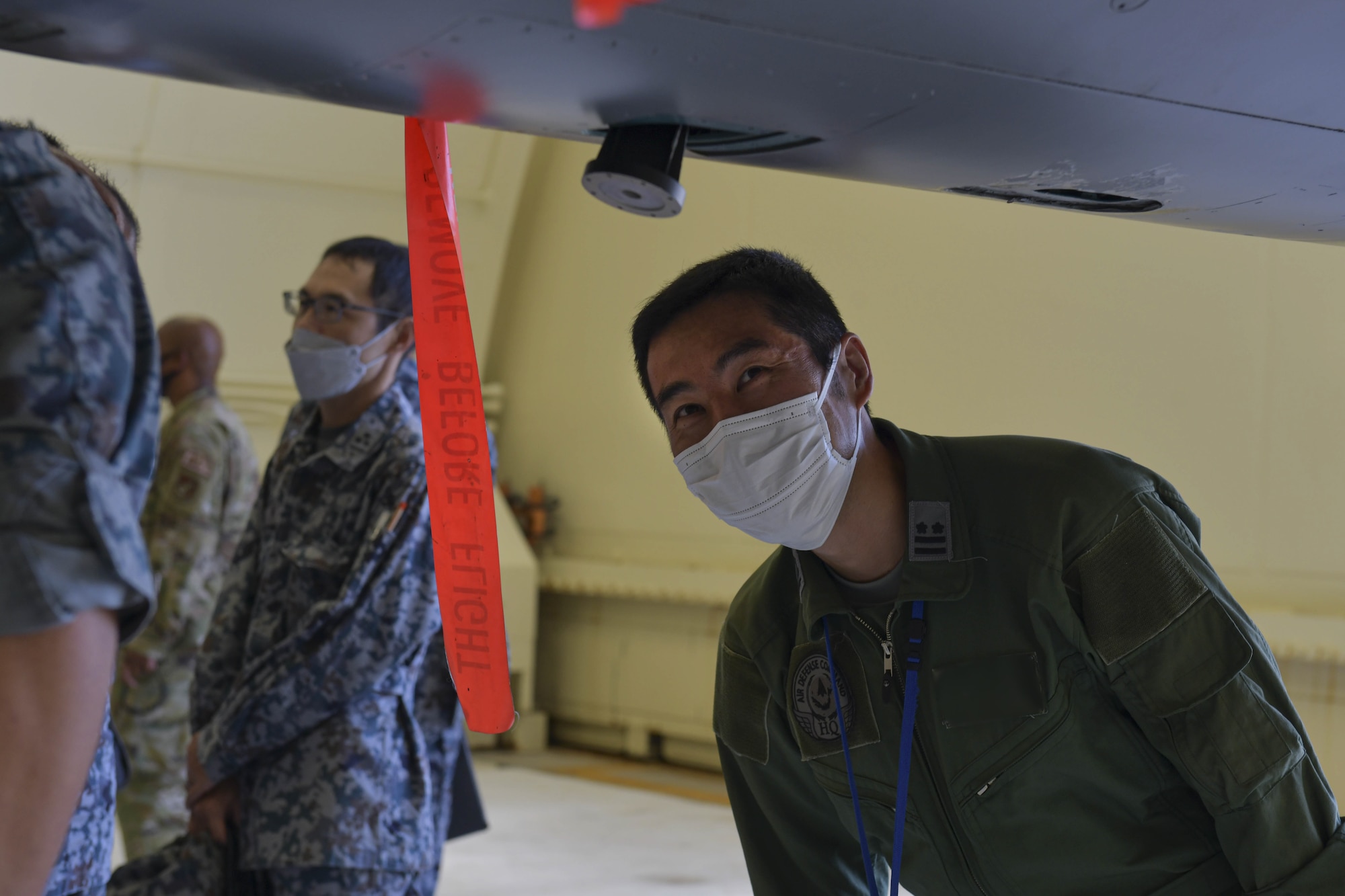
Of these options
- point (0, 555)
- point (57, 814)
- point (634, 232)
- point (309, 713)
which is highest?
point (634, 232)

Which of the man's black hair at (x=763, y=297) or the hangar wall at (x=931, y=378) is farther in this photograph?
the hangar wall at (x=931, y=378)

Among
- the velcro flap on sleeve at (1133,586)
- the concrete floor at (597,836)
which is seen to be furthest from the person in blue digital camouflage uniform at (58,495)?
the concrete floor at (597,836)

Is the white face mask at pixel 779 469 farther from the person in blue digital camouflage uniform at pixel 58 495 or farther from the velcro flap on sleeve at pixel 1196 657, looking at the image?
the person in blue digital camouflage uniform at pixel 58 495

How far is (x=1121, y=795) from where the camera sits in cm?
152

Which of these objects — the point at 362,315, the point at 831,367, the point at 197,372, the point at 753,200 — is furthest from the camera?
the point at 753,200

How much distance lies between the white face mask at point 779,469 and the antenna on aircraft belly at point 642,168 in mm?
350

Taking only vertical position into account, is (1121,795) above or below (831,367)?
below

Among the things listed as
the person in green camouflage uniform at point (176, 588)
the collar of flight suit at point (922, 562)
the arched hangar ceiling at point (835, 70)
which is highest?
the arched hangar ceiling at point (835, 70)

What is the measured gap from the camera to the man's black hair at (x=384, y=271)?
2.79 metres

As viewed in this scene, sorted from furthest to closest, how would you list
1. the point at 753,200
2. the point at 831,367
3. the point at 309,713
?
the point at 753,200 < the point at 309,713 < the point at 831,367

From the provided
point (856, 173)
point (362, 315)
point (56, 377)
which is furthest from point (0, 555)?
point (362, 315)

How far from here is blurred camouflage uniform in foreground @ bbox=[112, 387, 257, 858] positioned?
3760 millimetres

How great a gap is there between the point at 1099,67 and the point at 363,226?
6.47 m

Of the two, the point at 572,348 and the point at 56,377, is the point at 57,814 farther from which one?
the point at 572,348
